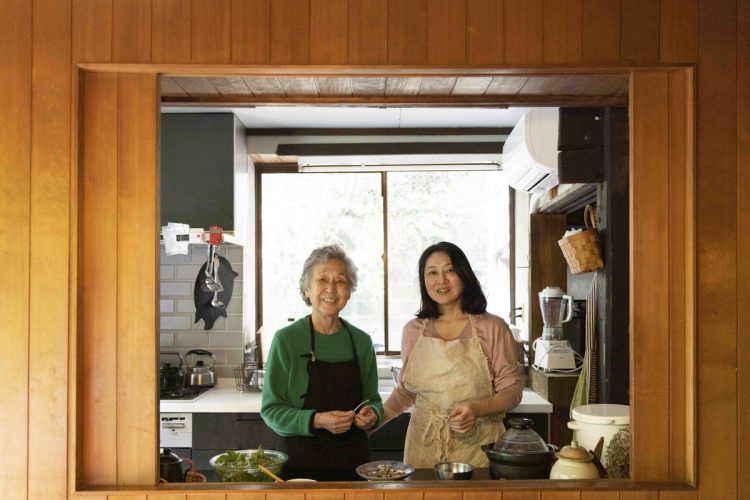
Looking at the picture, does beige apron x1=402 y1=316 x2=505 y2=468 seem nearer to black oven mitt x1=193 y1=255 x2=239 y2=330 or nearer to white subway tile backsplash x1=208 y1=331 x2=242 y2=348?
black oven mitt x1=193 y1=255 x2=239 y2=330

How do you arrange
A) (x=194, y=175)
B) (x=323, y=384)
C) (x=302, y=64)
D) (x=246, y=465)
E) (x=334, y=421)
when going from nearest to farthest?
(x=302, y=64)
(x=246, y=465)
(x=334, y=421)
(x=323, y=384)
(x=194, y=175)

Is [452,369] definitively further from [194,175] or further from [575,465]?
[194,175]

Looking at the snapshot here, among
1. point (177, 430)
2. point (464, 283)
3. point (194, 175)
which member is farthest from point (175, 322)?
point (464, 283)

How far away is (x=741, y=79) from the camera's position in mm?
2068

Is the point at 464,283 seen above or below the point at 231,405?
above

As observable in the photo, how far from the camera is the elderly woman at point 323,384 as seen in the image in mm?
2803

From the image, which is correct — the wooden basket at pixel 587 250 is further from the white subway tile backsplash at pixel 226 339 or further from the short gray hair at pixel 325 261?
the white subway tile backsplash at pixel 226 339

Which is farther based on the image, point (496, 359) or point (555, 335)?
point (555, 335)

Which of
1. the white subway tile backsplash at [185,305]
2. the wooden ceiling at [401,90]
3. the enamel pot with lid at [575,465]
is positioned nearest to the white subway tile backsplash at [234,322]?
the white subway tile backsplash at [185,305]

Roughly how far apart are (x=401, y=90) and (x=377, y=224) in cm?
304

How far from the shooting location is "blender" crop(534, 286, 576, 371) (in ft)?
14.1

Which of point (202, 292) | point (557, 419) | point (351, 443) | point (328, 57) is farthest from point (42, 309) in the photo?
point (557, 419)

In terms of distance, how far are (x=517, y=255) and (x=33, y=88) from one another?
Result: 153 inches

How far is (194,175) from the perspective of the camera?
15.2 feet
